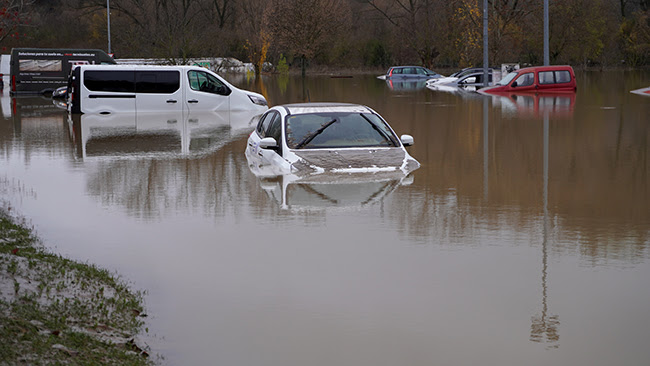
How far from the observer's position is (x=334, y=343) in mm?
6809

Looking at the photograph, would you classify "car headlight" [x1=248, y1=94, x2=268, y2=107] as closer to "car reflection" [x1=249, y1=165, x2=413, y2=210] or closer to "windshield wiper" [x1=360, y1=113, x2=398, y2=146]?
"car reflection" [x1=249, y1=165, x2=413, y2=210]

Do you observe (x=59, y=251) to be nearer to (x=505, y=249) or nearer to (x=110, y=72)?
(x=505, y=249)

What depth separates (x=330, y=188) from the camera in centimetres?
1417

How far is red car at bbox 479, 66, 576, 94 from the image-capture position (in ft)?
141

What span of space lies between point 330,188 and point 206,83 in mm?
18695

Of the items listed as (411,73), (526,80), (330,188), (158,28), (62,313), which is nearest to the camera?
(62,313)

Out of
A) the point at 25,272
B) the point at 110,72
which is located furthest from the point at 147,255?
the point at 110,72

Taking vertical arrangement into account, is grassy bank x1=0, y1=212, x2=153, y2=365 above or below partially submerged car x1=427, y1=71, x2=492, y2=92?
below

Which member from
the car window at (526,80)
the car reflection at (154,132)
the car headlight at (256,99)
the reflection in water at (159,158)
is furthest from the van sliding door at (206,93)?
the car window at (526,80)

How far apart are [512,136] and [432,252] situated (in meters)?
13.2

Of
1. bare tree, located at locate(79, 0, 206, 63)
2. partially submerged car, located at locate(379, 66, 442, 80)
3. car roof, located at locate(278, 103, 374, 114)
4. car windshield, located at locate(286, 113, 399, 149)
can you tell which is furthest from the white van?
partially submerged car, located at locate(379, 66, 442, 80)

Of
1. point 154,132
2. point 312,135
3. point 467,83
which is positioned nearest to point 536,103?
point 154,132

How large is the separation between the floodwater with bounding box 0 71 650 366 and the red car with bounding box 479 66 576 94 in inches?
893

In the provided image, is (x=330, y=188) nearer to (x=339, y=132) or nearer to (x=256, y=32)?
(x=339, y=132)
